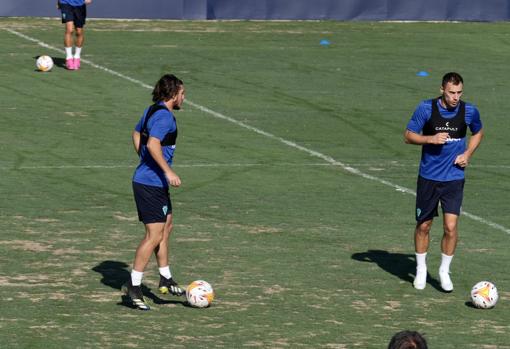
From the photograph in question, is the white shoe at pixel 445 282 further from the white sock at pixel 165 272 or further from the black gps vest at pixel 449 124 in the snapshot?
the white sock at pixel 165 272

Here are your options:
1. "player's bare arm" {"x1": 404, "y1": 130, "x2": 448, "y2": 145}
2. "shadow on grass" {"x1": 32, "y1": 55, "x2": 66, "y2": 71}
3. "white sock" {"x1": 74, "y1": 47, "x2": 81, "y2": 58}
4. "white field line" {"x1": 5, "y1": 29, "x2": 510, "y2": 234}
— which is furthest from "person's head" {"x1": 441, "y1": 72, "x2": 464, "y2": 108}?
"shadow on grass" {"x1": 32, "y1": 55, "x2": 66, "y2": 71}

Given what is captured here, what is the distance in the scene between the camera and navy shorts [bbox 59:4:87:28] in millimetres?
27328

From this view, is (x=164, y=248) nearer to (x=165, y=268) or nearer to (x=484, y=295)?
(x=165, y=268)

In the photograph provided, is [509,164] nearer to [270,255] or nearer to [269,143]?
[269,143]

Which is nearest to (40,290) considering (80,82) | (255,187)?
(255,187)

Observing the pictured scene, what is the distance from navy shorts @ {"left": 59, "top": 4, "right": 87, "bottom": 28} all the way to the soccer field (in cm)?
116

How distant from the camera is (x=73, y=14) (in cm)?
2738

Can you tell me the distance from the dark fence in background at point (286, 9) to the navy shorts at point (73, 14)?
7.83 metres

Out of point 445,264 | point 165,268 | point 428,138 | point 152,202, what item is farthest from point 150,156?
point 445,264

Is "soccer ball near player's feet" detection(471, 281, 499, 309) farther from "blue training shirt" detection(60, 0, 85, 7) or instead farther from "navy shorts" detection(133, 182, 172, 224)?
"blue training shirt" detection(60, 0, 85, 7)

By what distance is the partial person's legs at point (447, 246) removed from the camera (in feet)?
43.6

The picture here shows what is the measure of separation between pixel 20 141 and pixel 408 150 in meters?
6.45

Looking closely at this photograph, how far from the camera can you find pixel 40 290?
12938mm

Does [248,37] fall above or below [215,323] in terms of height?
above
